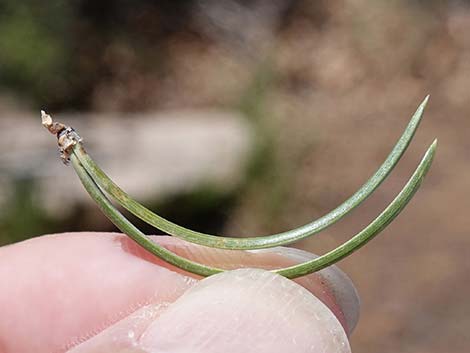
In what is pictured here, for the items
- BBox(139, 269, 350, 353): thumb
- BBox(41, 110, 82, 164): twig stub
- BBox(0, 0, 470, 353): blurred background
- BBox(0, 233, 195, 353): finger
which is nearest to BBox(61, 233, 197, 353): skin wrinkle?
BBox(0, 233, 195, 353): finger

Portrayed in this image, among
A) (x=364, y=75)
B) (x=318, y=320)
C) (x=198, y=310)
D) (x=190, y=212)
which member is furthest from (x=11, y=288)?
(x=364, y=75)

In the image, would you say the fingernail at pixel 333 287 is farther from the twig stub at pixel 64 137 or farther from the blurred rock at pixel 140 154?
the blurred rock at pixel 140 154

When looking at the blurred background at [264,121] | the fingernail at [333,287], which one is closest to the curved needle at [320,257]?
the fingernail at [333,287]

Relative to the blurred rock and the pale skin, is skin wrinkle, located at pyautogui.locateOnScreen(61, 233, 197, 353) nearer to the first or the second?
the pale skin

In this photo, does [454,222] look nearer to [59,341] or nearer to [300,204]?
[300,204]

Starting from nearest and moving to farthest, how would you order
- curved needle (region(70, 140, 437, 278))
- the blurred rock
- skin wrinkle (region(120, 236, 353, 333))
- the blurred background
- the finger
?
curved needle (region(70, 140, 437, 278)) < skin wrinkle (region(120, 236, 353, 333)) < the finger < the blurred background < the blurred rock

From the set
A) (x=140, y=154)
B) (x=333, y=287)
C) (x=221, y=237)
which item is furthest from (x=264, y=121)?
(x=221, y=237)
